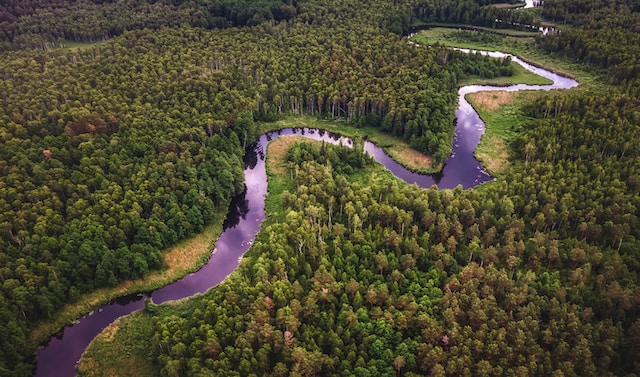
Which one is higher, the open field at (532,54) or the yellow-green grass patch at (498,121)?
the open field at (532,54)

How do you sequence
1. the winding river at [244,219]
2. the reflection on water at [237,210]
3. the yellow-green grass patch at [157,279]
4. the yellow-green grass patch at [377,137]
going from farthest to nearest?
the yellow-green grass patch at [377,137], the reflection on water at [237,210], the yellow-green grass patch at [157,279], the winding river at [244,219]

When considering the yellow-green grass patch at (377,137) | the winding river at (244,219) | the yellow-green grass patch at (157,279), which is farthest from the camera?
the yellow-green grass patch at (377,137)

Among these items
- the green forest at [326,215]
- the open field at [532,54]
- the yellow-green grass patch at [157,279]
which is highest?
the open field at [532,54]

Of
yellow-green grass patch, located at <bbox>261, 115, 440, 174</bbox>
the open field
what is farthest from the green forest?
the open field

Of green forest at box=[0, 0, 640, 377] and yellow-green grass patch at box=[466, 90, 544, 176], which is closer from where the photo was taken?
green forest at box=[0, 0, 640, 377]

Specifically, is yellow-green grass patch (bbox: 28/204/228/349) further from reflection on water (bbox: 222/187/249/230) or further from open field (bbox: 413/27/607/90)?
open field (bbox: 413/27/607/90)

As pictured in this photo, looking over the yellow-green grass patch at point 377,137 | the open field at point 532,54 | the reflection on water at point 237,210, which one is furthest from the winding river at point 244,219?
the open field at point 532,54

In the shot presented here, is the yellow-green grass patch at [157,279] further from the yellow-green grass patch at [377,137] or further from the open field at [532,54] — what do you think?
the open field at [532,54]
